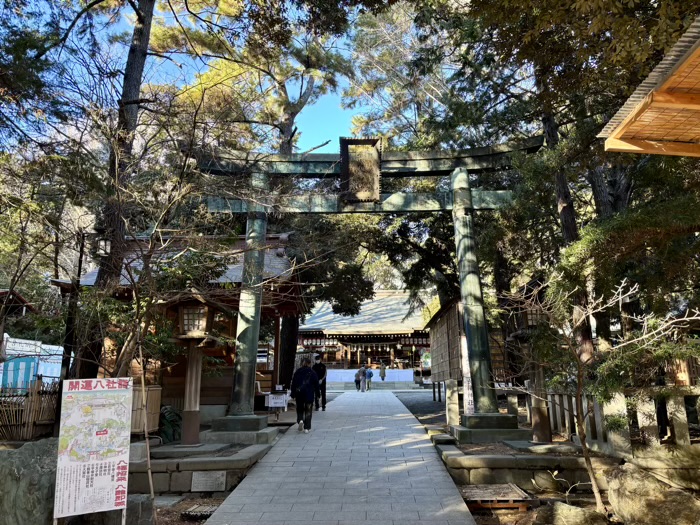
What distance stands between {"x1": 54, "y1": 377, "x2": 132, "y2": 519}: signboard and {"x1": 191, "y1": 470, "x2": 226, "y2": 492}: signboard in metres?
2.36

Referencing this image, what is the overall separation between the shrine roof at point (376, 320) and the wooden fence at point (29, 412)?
67.9 feet

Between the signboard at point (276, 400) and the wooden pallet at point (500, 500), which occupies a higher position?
the signboard at point (276, 400)

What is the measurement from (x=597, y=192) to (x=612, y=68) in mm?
5926

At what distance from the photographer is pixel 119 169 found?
611 cm

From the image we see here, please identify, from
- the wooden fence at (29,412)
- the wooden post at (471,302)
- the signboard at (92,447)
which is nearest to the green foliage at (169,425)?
the wooden fence at (29,412)

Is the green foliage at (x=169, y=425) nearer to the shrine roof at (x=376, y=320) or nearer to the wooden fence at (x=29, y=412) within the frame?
the wooden fence at (x=29, y=412)

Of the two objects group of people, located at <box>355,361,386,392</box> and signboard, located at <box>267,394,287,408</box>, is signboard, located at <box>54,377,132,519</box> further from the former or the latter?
group of people, located at <box>355,361,386,392</box>

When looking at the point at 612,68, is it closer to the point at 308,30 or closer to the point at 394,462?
the point at 308,30

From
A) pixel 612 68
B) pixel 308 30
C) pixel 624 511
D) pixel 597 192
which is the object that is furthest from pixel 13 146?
pixel 597 192

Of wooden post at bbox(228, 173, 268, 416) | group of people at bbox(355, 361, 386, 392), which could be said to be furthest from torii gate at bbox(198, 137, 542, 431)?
group of people at bbox(355, 361, 386, 392)

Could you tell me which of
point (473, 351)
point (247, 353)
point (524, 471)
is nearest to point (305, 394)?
point (247, 353)

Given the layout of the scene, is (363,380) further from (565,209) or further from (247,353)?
(565,209)

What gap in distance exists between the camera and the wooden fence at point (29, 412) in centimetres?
857

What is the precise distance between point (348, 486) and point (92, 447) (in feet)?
9.96
